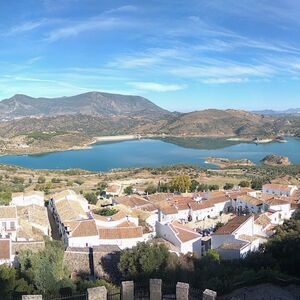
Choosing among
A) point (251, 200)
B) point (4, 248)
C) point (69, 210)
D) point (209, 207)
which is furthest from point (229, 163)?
point (4, 248)

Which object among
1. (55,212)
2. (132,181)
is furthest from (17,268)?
(132,181)

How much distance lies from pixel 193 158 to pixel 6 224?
246ft

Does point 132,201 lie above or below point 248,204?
above

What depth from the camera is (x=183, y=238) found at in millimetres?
20844

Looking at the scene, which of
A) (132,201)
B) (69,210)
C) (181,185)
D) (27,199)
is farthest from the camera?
(181,185)

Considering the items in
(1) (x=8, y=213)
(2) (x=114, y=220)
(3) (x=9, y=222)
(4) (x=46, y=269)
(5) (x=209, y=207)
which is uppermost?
(1) (x=8, y=213)

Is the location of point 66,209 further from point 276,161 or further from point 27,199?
point 276,161

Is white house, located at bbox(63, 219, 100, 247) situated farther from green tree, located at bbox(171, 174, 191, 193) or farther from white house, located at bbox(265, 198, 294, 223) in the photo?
green tree, located at bbox(171, 174, 191, 193)

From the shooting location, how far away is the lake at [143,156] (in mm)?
84562

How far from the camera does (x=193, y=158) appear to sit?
9456 cm

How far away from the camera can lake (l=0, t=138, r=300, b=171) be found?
84562 millimetres

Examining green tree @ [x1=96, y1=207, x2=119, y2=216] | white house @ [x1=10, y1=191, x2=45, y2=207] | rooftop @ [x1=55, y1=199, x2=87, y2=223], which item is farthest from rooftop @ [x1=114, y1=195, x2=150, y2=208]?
white house @ [x1=10, y1=191, x2=45, y2=207]

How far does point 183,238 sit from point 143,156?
3076 inches

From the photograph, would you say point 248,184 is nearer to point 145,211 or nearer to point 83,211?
point 145,211
